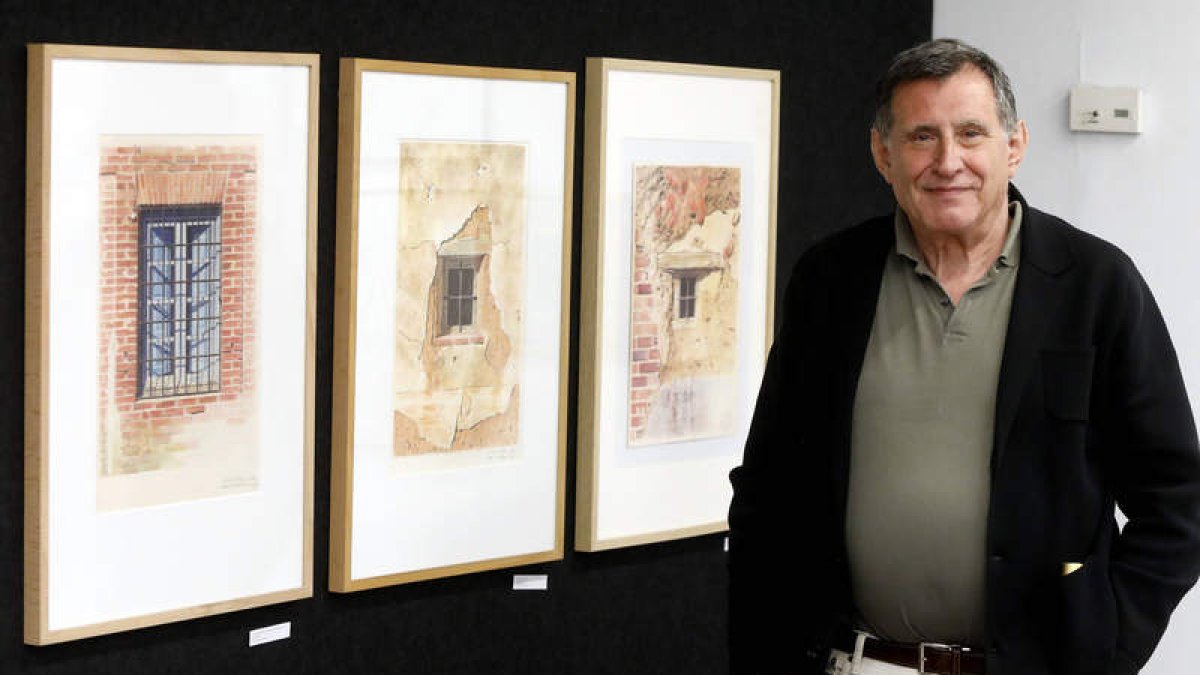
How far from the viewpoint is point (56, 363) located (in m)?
3.11

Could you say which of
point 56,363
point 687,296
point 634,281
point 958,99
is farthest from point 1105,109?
point 56,363

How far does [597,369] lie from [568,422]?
14 cm

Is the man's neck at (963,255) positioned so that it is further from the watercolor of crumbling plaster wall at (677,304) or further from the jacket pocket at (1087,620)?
the watercolor of crumbling plaster wall at (677,304)

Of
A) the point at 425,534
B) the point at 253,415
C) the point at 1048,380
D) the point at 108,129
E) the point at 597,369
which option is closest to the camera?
the point at 1048,380

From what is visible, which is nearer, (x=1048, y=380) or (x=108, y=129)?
A: (x=1048, y=380)

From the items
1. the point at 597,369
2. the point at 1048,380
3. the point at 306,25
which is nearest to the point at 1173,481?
the point at 1048,380

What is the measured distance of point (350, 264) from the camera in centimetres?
354

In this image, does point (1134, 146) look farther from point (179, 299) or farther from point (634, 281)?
point (179, 299)

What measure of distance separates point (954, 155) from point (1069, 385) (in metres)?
0.40

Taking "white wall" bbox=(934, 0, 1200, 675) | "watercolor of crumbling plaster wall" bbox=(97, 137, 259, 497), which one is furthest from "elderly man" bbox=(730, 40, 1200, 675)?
"white wall" bbox=(934, 0, 1200, 675)

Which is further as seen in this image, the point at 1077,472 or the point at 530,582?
the point at 530,582

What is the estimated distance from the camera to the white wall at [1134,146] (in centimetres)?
425

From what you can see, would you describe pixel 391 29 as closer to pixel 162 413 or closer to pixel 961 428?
pixel 162 413

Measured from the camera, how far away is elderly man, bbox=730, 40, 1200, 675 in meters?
2.70
